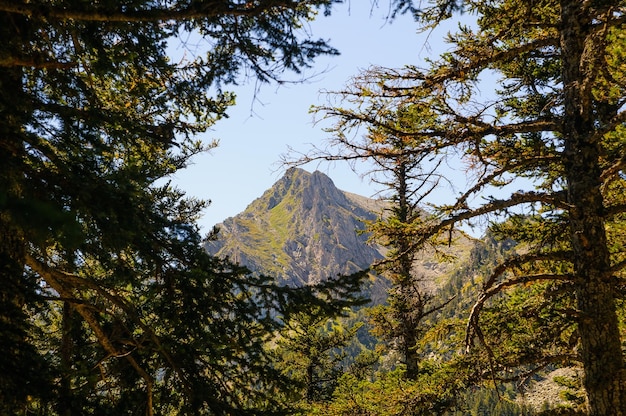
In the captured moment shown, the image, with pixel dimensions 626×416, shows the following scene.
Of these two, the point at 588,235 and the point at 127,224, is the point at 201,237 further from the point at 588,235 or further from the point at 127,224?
the point at 588,235

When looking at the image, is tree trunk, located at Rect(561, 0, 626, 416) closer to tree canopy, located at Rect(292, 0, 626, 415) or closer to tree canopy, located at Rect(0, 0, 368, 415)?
tree canopy, located at Rect(292, 0, 626, 415)

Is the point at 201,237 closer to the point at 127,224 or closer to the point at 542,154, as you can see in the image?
the point at 127,224

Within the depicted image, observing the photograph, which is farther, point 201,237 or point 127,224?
point 201,237

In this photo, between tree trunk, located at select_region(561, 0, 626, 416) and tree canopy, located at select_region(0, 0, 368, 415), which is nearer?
tree canopy, located at select_region(0, 0, 368, 415)

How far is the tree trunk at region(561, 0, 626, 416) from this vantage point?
5230mm

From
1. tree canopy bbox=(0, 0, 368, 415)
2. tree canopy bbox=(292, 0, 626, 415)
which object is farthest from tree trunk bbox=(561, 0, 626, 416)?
tree canopy bbox=(0, 0, 368, 415)

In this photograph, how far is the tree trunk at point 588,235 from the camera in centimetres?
523

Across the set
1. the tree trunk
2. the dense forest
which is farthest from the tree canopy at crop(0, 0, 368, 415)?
the tree trunk

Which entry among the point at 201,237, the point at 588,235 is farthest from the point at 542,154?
the point at 201,237

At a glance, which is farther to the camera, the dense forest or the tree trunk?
the tree trunk

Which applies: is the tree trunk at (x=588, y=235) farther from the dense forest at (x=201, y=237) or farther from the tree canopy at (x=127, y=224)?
the tree canopy at (x=127, y=224)

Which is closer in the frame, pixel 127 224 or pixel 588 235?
pixel 127 224

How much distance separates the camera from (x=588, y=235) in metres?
5.55

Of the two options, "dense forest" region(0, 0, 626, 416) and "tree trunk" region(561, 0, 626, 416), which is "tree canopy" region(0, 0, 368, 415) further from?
"tree trunk" region(561, 0, 626, 416)
